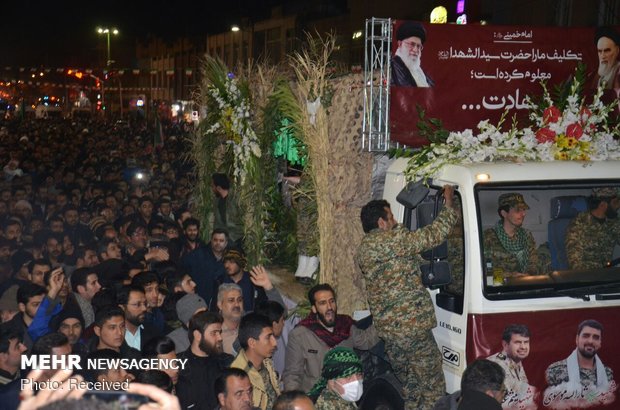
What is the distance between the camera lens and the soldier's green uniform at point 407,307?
19.7 ft

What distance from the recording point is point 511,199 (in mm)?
6469

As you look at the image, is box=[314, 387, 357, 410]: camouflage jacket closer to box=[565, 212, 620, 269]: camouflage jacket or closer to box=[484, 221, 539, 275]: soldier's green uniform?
box=[484, 221, 539, 275]: soldier's green uniform

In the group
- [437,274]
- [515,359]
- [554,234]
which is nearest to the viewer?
[515,359]

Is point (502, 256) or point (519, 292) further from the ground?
point (502, 256)

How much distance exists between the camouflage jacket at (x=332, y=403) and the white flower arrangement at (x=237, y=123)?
5.44 m

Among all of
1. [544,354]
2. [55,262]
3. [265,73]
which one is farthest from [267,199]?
[544,354]

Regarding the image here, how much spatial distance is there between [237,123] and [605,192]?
5638 millimetres

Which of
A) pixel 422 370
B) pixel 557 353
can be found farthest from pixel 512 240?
pixel 422 370

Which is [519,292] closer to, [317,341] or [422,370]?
[422,370]

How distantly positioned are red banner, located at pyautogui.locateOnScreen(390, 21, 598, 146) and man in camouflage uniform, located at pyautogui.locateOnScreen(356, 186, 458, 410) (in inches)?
55.7

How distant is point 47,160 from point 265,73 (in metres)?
13.6

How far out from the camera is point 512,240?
646 centimetres
